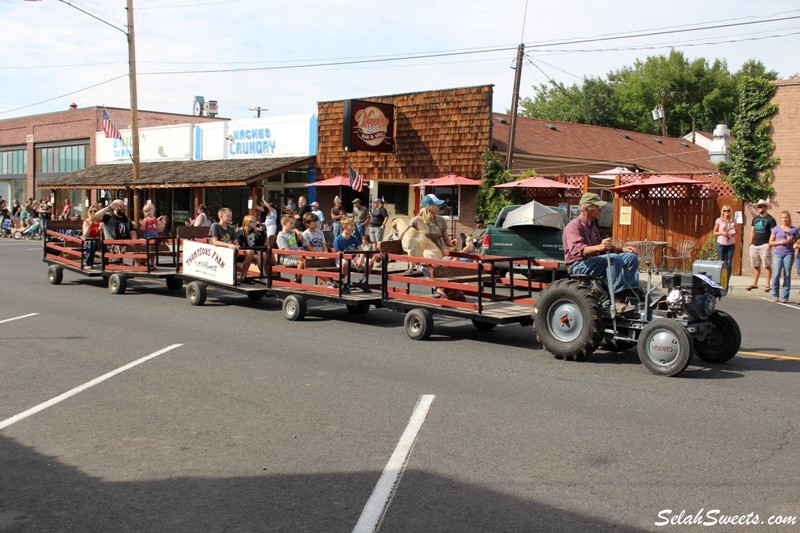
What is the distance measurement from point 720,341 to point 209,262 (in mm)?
8091

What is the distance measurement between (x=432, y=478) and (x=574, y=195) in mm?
19517

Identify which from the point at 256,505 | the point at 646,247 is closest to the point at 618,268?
the point at 256,505

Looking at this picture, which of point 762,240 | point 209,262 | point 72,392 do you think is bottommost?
point 72,392

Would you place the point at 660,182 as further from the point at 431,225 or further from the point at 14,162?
the point at 14,162

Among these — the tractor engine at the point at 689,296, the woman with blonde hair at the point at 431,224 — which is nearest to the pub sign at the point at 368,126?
the woman with blonde hair at the point at 431,224

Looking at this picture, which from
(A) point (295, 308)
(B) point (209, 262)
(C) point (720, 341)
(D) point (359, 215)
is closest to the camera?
(C) point (720, 341)

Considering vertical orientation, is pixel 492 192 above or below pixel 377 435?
above

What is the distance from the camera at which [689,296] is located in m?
7.89

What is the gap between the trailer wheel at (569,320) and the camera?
830 cm

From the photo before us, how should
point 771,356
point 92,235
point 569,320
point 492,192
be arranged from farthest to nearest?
1. point 492,192
2. point 92,235
3. point 771,356
4. point 569,320

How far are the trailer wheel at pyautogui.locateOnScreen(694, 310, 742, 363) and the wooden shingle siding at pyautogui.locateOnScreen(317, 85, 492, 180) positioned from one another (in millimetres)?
17836

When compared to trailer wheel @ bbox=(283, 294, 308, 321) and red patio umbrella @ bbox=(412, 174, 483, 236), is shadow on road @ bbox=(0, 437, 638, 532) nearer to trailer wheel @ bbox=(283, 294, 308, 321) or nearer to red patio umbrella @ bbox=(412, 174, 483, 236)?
trailer wheel @ bbox=(283, 294, 308, 321)

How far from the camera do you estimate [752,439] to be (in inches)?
228

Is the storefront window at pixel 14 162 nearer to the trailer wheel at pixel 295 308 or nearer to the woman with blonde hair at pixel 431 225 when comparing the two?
the trailer wheel at pixel 295 308
